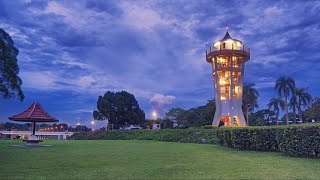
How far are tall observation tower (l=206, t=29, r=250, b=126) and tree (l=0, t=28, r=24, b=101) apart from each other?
39.3 metres

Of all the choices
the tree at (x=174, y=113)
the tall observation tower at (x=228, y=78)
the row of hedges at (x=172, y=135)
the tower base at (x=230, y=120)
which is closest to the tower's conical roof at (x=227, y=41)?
the tall observation tower at (x=228, y=78)

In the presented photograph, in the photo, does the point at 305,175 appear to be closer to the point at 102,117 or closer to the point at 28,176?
the point at 28,176

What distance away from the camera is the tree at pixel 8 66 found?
14.6 m

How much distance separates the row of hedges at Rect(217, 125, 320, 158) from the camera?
12.7 metres

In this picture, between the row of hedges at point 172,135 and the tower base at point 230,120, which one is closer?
the row of hedges at point 172,135

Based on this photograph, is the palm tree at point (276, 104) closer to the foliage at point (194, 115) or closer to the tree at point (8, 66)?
the foliage at point (194, 115)

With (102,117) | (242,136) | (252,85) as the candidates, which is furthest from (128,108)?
(242,136)

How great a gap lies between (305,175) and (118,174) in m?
4.93

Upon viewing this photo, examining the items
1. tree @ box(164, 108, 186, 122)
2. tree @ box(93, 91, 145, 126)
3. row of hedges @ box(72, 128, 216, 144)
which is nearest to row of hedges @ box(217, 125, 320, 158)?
row of hedges @ box(72, 128, 216, 144)

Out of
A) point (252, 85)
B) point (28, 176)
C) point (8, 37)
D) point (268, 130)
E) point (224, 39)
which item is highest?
point (224, 39)

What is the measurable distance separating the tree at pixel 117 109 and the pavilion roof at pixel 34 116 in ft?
141

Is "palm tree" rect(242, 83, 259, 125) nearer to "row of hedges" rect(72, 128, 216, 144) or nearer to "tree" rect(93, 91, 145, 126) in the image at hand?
"tree" rect(93, 91, 145, 126)

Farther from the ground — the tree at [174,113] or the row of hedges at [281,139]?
the tree at [174,113]

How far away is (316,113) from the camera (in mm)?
56156
